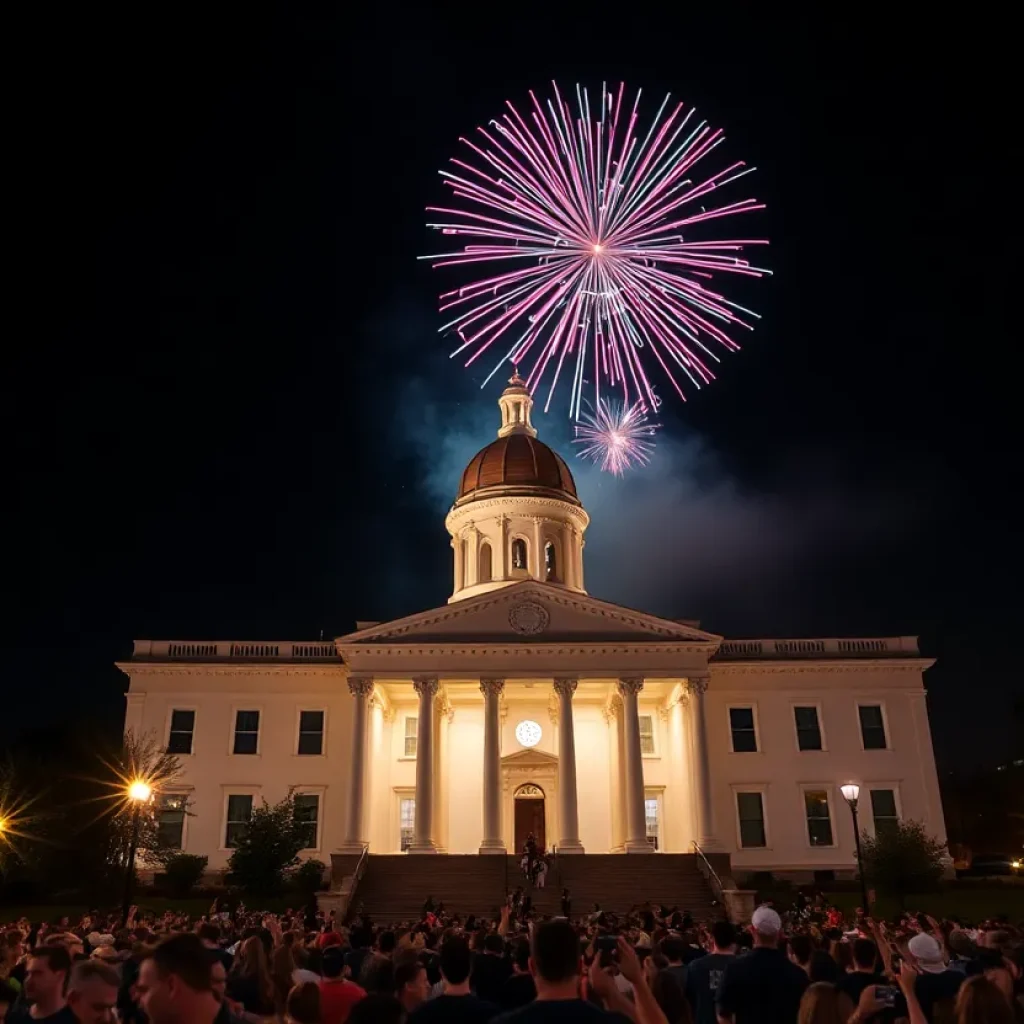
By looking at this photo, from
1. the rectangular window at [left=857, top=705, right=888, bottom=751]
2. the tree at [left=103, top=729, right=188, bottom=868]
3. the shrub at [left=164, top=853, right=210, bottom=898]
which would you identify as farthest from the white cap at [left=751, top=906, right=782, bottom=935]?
the rectangular window at [left=857, top=705, right=888, bottom=751]

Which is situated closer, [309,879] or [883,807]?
[309,879]

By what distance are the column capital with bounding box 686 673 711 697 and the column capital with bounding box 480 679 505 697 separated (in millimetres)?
8399

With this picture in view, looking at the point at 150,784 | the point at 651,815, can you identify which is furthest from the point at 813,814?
the point at 150,784

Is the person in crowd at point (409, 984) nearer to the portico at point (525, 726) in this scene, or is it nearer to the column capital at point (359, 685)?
the portico at point (525, 726)

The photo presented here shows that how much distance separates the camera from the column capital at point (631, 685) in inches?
1923

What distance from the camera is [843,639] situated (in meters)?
55.6

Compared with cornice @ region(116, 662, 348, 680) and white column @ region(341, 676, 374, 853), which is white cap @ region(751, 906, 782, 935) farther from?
cornice @ region(116, 662, 348, 680)

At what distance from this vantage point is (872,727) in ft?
176

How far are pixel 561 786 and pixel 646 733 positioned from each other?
31.7 ft

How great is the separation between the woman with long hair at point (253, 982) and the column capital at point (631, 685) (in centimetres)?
3977

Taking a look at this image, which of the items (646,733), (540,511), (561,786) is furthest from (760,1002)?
(540,511)

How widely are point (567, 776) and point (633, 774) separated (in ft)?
9.63

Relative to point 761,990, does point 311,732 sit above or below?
above

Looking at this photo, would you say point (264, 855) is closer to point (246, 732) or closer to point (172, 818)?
point (172, 818)
